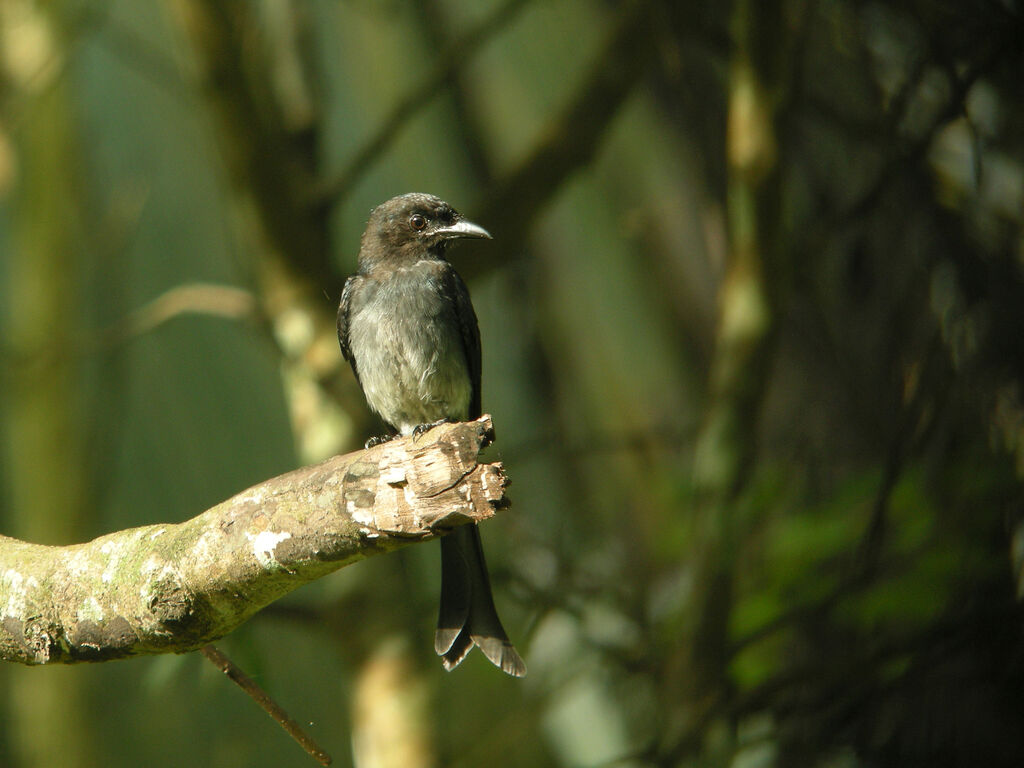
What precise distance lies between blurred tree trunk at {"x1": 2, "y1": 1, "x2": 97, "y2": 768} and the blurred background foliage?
2cm

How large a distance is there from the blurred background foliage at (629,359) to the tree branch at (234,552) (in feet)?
3.45

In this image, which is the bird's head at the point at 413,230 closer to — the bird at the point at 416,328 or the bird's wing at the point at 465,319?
the bird at the point at 416,328

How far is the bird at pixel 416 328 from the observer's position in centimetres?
322

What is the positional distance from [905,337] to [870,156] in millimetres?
888

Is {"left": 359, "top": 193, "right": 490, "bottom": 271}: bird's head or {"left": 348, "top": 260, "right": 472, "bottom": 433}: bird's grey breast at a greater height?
{"left": 359, "top": 193, "right": 490, "bottom": 271}: bird's head

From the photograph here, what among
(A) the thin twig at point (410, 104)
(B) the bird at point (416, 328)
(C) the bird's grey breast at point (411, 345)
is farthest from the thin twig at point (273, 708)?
(A) the thin twig at point (410, 104)

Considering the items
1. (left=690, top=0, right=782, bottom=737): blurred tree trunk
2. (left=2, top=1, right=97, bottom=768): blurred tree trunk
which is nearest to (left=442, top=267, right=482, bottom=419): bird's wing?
(left=690, top=0, right=782, bottom=737): blurred tree trunk

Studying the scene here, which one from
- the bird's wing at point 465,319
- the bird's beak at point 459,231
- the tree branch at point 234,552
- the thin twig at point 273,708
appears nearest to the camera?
the tree branch at point 234,552

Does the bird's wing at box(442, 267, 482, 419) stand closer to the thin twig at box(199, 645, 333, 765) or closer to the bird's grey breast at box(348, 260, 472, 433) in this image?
the bird's grey breast at box(348, 260, 472, 433)

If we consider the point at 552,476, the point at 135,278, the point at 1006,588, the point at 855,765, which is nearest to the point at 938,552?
the point at 1006,588

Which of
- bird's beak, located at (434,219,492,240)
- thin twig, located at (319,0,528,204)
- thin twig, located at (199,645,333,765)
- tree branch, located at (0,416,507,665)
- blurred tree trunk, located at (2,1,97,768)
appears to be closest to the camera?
tree branch, located at (0,416,507,665)

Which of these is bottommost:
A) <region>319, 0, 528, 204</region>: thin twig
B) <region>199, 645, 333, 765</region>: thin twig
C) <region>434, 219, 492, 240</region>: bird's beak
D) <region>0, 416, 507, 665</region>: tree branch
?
<region>199, 645, 333, 765</region>: thin twig

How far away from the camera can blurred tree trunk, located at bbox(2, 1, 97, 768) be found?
5613 millimetres

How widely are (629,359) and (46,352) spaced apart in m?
3.44
